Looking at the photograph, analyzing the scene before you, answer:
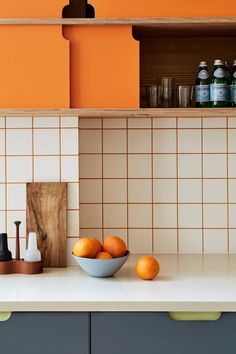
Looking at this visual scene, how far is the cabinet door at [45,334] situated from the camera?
5.39ft

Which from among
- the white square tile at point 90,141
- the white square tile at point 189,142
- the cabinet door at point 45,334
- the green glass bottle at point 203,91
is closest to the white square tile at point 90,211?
the white square tile at point 90,141

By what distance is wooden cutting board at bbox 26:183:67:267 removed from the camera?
2164 mm

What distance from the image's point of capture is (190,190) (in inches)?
94.9

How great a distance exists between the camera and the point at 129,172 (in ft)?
7.91

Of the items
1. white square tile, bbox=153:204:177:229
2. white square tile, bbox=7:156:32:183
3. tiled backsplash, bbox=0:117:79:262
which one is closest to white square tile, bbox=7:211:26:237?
tiled backsplash, bbox=0:117:79:262

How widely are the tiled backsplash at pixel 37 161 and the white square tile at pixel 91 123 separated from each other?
0.21 metres

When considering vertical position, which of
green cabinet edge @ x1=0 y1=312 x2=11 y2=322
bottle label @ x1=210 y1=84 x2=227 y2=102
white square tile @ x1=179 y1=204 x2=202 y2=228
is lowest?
green cabinet edge @ x1=0 y1=312 x2=11 y2=322

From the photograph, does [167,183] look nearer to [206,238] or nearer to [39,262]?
[206,238]

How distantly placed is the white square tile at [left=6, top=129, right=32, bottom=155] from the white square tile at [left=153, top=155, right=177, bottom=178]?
602 millimetres

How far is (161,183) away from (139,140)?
23 cm

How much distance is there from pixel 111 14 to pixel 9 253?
1033 mm

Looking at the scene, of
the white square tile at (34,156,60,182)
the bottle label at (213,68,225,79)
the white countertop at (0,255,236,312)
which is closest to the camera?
the white countertop at (0,255,236,312)

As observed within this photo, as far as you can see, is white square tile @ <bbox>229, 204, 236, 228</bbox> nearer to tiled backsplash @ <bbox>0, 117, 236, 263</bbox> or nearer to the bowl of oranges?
tiled backsplash @ <bbox>0, 117, 236, 263</bbox>

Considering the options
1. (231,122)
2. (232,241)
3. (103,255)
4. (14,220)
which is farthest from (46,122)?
(232,241)
